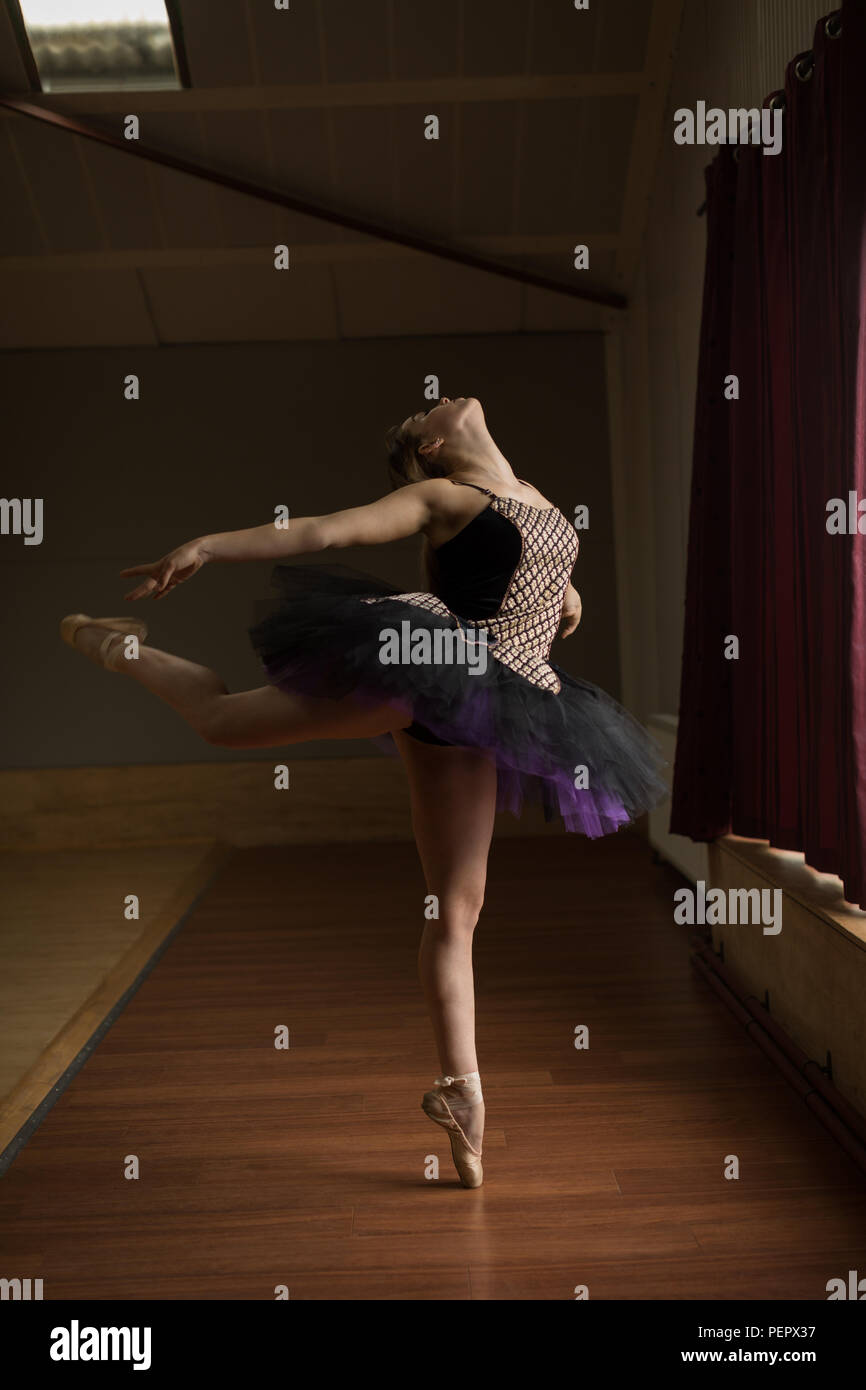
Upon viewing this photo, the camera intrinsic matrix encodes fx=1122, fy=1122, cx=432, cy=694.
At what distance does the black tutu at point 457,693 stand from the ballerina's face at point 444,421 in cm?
31

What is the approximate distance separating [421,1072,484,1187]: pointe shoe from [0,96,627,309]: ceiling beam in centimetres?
410

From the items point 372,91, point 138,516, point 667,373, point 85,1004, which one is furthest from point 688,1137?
point 138,516

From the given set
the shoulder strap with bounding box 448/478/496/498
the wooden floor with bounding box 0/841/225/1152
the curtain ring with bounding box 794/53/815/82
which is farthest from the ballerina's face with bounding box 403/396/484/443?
the wooden floor with bounding box 0/841/225/1152

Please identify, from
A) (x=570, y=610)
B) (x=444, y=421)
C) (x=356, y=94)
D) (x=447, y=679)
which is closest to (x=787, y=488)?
(x=570, y=610)

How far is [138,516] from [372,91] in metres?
2.41

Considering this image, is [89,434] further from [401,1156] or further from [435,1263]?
[435,1263]

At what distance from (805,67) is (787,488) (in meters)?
0.96

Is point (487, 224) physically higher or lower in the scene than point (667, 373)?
higher

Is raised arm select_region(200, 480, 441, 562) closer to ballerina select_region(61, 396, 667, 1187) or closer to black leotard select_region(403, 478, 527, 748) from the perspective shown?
ballerina select_region(61, 396, 667, 1187)

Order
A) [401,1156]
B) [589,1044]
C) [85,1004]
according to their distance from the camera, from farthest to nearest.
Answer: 1. [85,1004]
2. [589,1044]
3. [401,1156]

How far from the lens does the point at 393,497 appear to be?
1877mm

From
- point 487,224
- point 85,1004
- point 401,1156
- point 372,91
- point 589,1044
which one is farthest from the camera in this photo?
point 487,224

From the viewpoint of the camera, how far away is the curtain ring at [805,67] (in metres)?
2.56

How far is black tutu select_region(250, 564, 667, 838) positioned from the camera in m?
1.79
